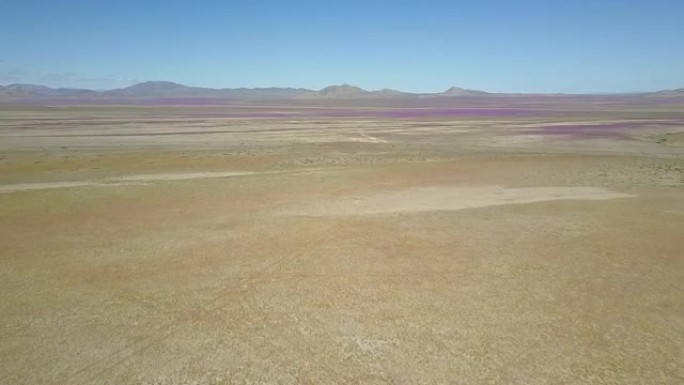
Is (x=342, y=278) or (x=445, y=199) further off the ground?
(x=445, y=199)

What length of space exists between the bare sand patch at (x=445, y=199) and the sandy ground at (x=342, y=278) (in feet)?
0.32

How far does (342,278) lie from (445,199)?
26.0ft

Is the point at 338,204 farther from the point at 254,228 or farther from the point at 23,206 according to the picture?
the point at 23,206

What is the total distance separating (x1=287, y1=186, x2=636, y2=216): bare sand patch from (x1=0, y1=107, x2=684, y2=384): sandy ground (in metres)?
0.10

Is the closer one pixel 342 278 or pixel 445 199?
pixel 342 278

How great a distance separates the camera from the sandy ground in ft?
20.9

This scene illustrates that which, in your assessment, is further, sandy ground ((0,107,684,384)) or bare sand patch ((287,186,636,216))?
bare sand patch ((287,186,636,216))

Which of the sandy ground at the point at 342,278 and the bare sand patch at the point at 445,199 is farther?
the bare sand patch at the point at 445,199

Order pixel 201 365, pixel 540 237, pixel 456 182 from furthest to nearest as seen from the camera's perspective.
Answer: pixel 456 182, pixel 540 237, pixel 201 365

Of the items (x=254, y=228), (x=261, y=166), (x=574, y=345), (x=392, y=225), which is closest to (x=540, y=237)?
(x=392, y=225)

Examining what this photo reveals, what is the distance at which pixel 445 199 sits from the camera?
53.7ft

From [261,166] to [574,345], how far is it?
62.2 ft

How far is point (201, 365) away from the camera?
20.8 ft

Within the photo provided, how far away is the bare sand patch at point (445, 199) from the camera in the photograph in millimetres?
14985
